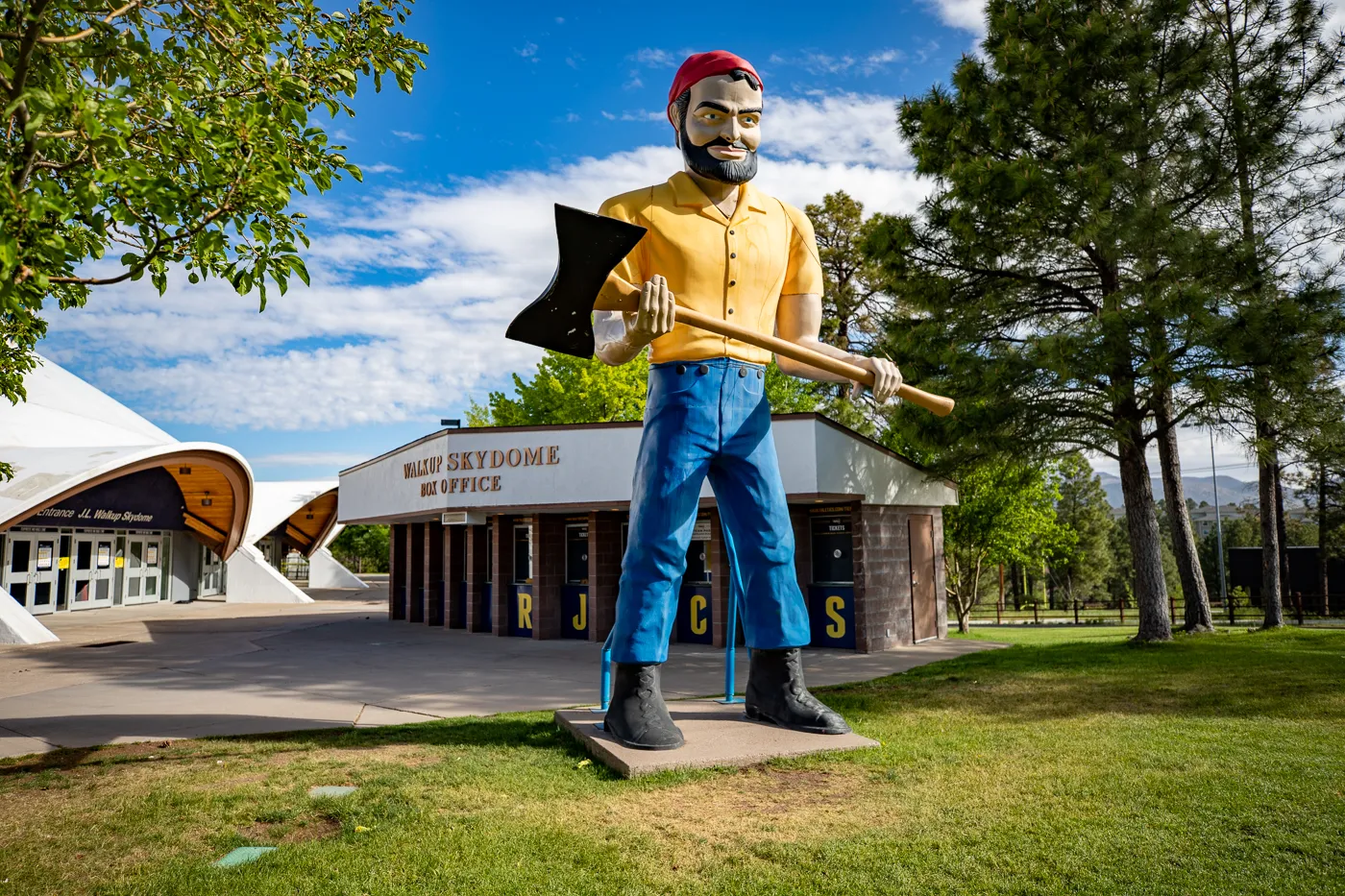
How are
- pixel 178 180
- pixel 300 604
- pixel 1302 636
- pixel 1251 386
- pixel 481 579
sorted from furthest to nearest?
pixel 300 604 < pixel 481 579 < pixel 1302 636 < pixel 1251 386 < pixel 178 180

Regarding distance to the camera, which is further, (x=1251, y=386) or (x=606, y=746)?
(x=1251, y=386)

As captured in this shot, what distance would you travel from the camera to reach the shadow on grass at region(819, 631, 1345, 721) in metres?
6.09

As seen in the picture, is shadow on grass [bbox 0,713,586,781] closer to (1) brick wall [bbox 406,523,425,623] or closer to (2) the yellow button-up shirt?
(2) the yellow button-up shirt

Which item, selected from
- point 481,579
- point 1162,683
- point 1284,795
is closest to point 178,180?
point 1284,795

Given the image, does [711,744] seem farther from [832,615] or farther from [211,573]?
[211,573]

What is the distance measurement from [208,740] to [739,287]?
4697 mm

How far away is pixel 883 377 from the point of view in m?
4.74

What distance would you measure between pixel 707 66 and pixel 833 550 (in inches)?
331

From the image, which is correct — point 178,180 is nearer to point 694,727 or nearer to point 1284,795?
point 694,727

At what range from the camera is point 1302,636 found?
11562 millimetres

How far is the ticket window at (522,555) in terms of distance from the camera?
14.3 m

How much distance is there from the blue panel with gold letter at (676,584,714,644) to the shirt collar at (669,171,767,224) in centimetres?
838

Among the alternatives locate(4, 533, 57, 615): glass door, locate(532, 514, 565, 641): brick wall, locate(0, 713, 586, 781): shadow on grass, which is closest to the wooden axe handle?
locate(0, 713, 586, 781): shadow on grass

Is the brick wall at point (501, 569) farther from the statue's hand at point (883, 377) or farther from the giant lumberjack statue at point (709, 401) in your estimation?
the statue's hand at point (883, 377)
